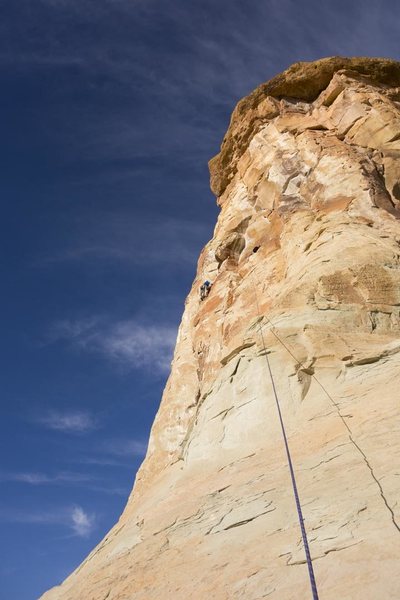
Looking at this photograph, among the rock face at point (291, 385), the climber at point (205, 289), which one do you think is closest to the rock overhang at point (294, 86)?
the rock face at point (291, 385)

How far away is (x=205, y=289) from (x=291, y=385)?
35.9 feet

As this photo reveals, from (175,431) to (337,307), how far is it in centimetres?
786

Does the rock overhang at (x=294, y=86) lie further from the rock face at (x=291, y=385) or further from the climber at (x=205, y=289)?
the climber at (x=205, y=289)

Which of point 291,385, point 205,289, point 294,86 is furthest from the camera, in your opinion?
point 294,86

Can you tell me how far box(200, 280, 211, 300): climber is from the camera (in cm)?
2013

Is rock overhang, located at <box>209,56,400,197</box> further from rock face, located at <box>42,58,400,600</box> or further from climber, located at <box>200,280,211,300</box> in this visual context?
climber, located at <box>200,280,211,300</box>

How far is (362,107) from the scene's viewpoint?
1966cm

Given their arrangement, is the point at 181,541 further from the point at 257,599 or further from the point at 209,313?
the point at 209,313

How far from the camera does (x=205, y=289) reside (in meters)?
20.2

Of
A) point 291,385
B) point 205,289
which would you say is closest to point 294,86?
point 205,289

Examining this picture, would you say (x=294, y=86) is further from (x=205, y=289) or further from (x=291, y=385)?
(x=291, y=385)

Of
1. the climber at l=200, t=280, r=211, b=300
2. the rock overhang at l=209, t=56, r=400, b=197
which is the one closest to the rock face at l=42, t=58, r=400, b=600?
the rock overhang at l=209, t=56, r=400, b=197

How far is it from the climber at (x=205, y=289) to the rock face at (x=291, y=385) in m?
0.50

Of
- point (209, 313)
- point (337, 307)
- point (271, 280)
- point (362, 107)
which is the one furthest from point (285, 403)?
point (362, 107)
